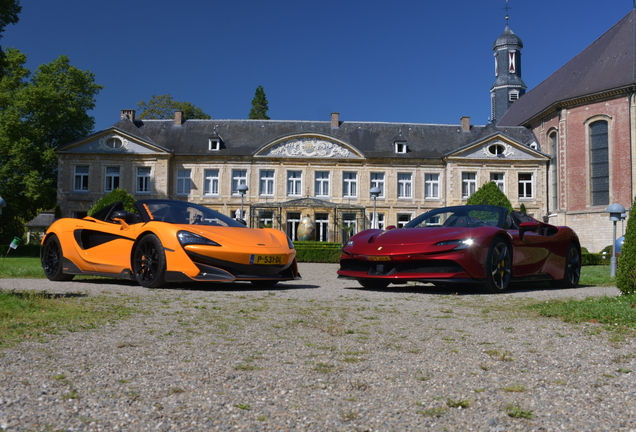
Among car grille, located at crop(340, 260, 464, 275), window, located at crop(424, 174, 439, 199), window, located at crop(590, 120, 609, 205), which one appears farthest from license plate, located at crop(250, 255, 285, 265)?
window, located at crop(424, 174, 439, 199)

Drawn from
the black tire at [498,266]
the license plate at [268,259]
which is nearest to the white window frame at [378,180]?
the black tire at [498,266]

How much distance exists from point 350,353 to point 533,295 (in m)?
5.25

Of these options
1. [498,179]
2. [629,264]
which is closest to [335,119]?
[498,179]

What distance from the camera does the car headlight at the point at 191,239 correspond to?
789 cm

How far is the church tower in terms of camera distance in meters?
61.9

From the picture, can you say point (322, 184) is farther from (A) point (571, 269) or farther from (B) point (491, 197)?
(A) point (571, 269)

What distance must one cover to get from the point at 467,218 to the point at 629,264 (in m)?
2.77

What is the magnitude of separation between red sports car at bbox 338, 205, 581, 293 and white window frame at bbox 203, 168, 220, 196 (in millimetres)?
33510

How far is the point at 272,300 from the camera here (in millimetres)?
6867

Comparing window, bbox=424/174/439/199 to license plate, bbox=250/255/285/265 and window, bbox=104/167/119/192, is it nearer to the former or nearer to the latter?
window, bbox=104/167/119/192

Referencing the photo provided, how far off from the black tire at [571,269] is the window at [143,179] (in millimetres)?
35138

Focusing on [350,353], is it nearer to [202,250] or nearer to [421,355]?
[421,355]

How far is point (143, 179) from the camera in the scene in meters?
41.4

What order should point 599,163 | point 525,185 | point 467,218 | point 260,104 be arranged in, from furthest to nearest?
point 260,104 → point 525,185 → point 599,163 → point 467,218
